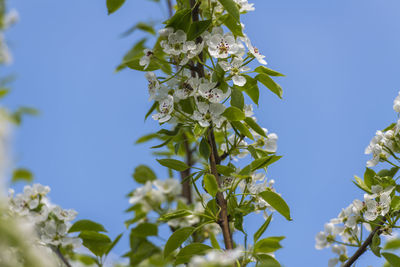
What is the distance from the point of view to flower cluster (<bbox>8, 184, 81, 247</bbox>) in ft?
6.31

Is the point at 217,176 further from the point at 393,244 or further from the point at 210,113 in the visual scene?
the point at 393,244

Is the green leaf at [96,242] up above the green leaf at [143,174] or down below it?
below

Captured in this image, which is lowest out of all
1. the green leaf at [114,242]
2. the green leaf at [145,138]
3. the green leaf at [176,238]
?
the green leaf at [176,238]

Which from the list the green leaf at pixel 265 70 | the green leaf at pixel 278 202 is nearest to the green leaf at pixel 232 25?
the green leaf at pixel 265 70

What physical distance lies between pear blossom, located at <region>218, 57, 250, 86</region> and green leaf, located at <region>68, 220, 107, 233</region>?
2.88 ft

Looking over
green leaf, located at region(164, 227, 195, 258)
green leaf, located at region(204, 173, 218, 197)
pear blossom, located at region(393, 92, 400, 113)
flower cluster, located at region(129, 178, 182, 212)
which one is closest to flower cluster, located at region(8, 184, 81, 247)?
flower cluster, located at region(129, 178, 182, 212)

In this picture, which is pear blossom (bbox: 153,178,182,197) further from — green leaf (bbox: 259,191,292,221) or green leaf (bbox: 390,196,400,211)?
green leaf (bbox: 390,196,400,211)

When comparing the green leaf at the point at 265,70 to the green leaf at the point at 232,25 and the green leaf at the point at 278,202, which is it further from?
the green leaf at the point at 278,202

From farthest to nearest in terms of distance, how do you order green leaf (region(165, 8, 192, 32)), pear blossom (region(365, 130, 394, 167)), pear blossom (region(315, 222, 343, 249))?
pear blossom (region(315, 222, 343, 249)) → pear blossom (region(365, 130, 394, 167)) → green leaf (region(165, 8, 192, 32))

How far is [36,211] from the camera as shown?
204 cm

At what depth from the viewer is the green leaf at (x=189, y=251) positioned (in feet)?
4.67

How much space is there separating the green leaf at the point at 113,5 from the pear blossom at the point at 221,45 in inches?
14.0

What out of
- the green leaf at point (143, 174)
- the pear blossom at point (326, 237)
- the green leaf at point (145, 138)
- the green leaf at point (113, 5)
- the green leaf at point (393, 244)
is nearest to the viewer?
the green leaf at point (393, 244)

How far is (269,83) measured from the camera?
1.60 m
